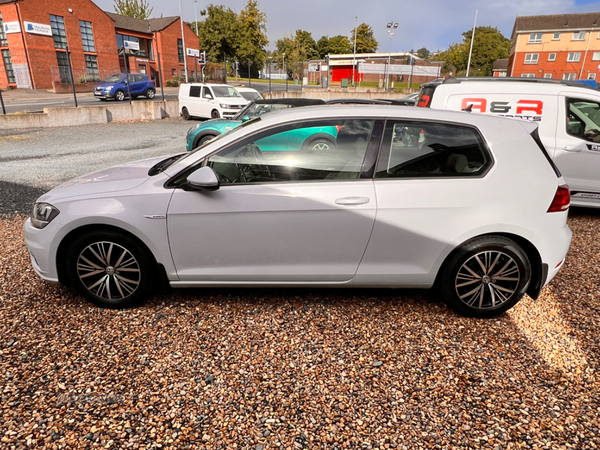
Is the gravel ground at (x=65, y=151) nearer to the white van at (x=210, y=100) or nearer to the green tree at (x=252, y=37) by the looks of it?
the white van at (x=210, y=100)

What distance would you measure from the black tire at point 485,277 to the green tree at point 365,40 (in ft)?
300

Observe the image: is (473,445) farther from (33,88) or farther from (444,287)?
(33,88)

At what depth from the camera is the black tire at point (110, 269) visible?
128 inches

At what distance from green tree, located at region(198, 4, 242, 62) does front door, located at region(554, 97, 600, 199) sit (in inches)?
2064

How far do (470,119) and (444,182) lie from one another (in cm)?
61

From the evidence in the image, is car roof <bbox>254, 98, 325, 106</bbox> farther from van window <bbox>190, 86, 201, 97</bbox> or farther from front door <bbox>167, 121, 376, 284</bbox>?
van window <bbox>190, 86, 201, 97</bbox>

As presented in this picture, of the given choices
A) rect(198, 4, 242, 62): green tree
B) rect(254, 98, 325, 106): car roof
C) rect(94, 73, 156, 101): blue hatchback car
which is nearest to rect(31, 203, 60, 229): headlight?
rect(254, 98, 325, 106): car roof

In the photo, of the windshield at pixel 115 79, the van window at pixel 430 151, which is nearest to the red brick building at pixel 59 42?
the windshield at pixel 115 79

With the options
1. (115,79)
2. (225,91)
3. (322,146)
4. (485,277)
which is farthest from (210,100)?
(485,277)

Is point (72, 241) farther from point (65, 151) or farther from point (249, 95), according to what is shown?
point (249, 95)

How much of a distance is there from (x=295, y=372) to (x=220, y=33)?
2235 inches

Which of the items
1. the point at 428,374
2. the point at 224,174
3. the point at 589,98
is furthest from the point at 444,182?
the point at 589,98

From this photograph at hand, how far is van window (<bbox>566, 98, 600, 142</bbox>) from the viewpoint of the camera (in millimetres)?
5891

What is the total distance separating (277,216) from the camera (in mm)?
3090
